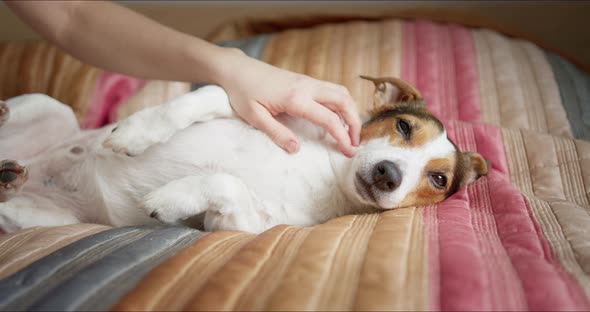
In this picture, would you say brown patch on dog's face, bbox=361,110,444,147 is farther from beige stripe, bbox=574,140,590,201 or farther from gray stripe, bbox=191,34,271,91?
gray stripe, bbox=191,34,271,91

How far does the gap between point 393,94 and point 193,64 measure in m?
0.81

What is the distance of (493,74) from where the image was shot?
2.14 metres

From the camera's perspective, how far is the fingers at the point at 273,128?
134 cm

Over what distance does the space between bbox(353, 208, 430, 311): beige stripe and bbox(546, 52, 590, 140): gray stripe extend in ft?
4.32

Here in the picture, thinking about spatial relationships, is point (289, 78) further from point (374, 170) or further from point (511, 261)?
point (511, 261)

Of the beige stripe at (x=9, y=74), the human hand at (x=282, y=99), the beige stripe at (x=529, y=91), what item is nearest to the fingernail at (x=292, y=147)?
the human hand at (x=282, y=99)

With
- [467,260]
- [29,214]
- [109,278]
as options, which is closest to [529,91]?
[467,260]

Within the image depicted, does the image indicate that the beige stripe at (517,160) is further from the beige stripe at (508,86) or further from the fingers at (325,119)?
the fingers at (325,119)

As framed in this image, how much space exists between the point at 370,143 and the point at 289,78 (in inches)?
14.3

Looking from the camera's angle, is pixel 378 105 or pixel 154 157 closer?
pixel 154 157

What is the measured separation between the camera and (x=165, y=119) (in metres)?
1.32

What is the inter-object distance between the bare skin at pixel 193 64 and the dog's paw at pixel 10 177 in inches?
19.7

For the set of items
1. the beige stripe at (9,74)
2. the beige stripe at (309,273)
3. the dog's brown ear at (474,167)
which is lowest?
the beige stripe at (309,273)

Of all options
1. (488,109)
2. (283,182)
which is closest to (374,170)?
(283,182)
